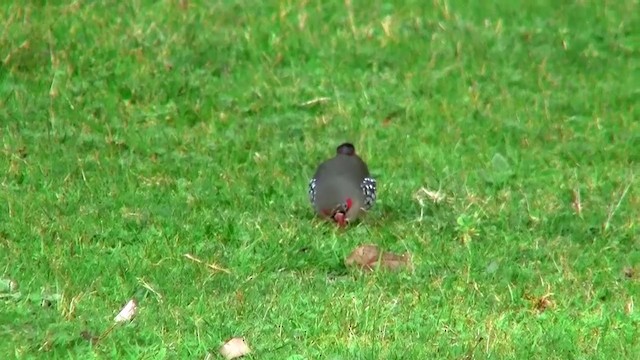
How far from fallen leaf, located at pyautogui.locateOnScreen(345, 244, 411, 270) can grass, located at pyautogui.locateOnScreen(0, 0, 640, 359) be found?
10 centimetres

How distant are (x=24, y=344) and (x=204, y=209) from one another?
8.47 ft

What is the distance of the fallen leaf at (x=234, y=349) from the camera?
6074 millimetres

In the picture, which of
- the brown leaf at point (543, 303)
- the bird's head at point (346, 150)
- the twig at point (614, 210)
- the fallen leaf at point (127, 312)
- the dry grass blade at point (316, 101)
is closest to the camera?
the fallen leaf at point (127, 312)

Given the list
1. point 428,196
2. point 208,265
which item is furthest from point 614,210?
point 208,265

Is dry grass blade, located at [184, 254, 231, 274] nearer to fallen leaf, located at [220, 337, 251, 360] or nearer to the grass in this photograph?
the grass

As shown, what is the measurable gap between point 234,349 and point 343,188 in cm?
255

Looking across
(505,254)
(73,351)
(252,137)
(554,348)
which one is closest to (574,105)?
(252,137)

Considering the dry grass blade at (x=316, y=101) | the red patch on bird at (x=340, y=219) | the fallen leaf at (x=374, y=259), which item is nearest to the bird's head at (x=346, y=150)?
the red patch on bird at (x=340, y=219)

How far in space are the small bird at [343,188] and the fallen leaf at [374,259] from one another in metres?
0.69

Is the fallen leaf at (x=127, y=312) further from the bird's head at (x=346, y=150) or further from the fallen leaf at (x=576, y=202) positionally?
the fallen leaf at (x=576, y=202)

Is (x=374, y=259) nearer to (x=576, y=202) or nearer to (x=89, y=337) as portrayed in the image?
(x=576, y=202)

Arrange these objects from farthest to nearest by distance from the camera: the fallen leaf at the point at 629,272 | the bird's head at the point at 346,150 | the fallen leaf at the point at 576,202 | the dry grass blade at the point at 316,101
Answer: the dry grass blade at the point at 316,101
the bird's head at the point at 346,150
the fallen leaf at the point at 576,202
the fallen leaf at the point at 629,272

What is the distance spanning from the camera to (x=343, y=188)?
27.9 ft

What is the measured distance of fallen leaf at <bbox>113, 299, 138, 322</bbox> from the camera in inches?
254
